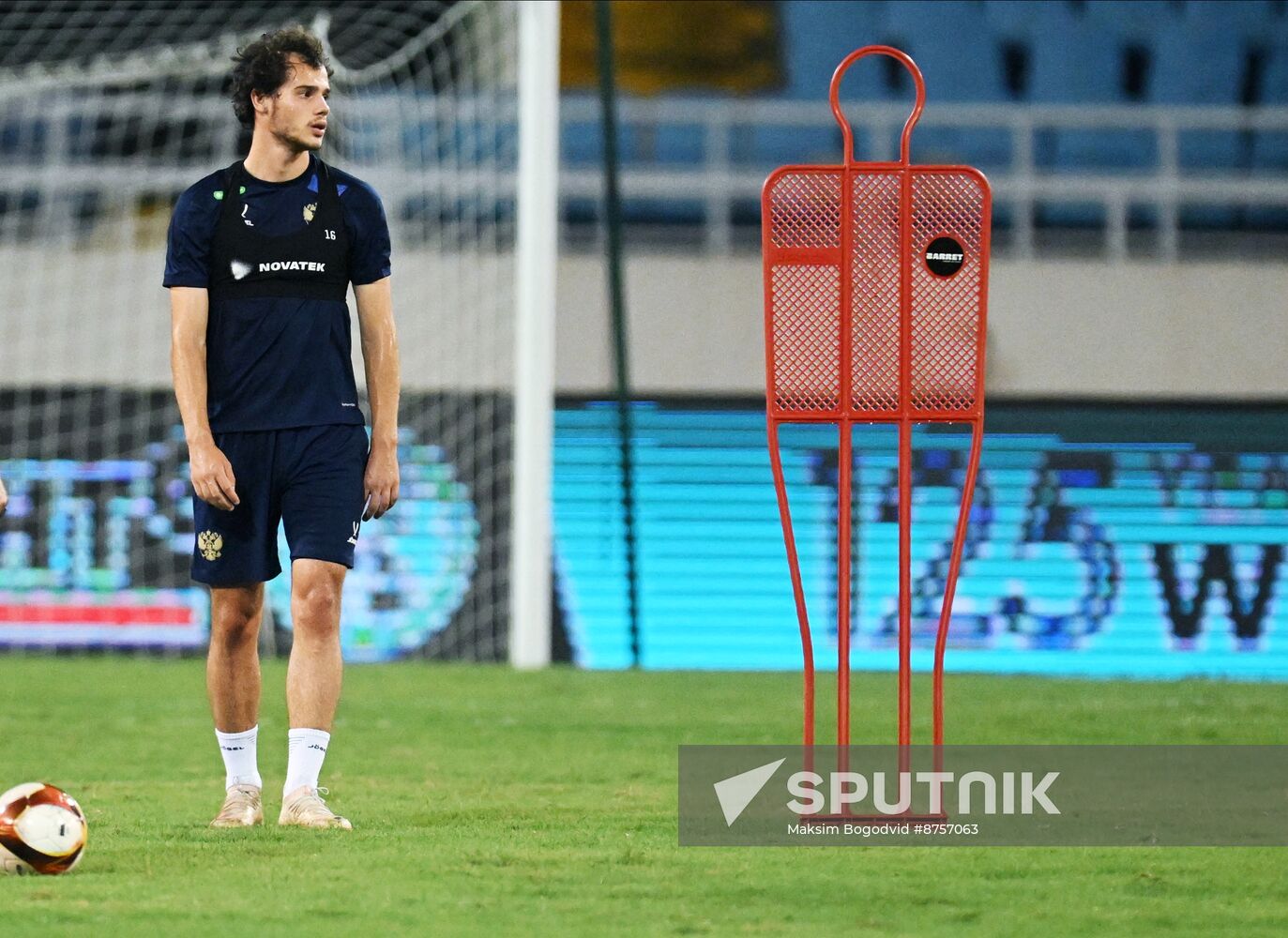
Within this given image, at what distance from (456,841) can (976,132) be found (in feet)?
37.7

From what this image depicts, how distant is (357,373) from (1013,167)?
199 inches

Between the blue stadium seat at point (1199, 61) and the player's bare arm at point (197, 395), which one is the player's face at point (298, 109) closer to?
the player's bare arm at point (197, 395)

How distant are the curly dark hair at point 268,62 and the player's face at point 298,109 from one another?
21mm

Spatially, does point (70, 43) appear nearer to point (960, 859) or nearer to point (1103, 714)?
point (1103, 714)

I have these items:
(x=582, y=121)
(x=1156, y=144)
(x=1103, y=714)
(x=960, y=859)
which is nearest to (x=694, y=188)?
(x=582, y=121)

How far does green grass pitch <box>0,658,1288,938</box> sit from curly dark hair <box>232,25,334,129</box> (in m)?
1.69

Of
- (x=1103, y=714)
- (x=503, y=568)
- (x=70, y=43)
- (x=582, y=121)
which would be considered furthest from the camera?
(x=582, y=121)

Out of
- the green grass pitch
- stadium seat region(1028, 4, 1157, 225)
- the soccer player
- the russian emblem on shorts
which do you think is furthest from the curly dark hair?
stadium seat region(1028, 4, 1157, 225)

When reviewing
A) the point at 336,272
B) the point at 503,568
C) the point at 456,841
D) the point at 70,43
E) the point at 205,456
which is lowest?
the point at 503,568

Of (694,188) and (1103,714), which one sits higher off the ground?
(694,188)

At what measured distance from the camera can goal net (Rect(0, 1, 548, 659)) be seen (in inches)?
456

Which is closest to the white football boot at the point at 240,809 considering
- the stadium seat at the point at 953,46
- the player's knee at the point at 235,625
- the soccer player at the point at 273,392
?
the soccer player at the point at 273,392

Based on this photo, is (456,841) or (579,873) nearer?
(579,873)

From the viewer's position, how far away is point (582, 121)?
1435 centimetres
